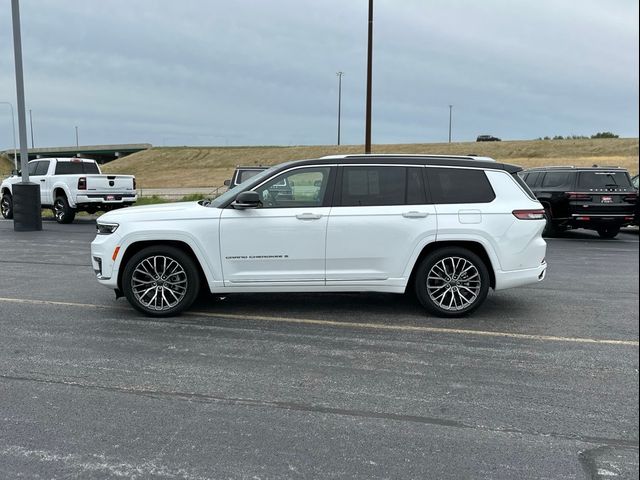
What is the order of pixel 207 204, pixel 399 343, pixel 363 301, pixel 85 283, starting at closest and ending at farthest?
pixel 399 343
pixel 207 204
pixel 363 301
pixel 85 283

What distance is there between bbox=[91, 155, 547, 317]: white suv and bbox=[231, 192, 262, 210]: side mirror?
0.4 inches

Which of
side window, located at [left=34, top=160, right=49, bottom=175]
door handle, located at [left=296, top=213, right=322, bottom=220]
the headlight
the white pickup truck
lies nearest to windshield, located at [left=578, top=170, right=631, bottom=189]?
door handle, located at [left=296, top=213, right=322, bottom=220]

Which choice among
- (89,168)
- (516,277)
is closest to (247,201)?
(516,277)

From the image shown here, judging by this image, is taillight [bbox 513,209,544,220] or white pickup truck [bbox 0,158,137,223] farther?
white pickup truck [bbox 0,158,137,223]

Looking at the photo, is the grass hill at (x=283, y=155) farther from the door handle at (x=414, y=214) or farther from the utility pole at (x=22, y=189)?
the door handle at (x=414, y=214)

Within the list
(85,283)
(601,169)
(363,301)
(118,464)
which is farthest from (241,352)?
(601,169)

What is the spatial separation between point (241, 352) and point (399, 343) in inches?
58.8

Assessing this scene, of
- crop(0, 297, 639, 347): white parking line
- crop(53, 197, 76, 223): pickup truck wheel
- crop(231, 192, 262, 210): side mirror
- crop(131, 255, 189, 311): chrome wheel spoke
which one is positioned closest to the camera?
crop(0, 297, 639, 347): white parking line

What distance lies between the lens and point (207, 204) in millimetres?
6562

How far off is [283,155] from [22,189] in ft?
211

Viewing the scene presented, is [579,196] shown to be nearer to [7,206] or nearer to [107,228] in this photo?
[107,228]

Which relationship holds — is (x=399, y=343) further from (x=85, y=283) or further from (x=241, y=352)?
(x=85, y=283)

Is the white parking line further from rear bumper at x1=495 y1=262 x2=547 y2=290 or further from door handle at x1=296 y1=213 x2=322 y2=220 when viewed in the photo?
door handle at x1=296 y1=213 x2=322 y2=220

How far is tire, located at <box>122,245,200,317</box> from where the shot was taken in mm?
6105
